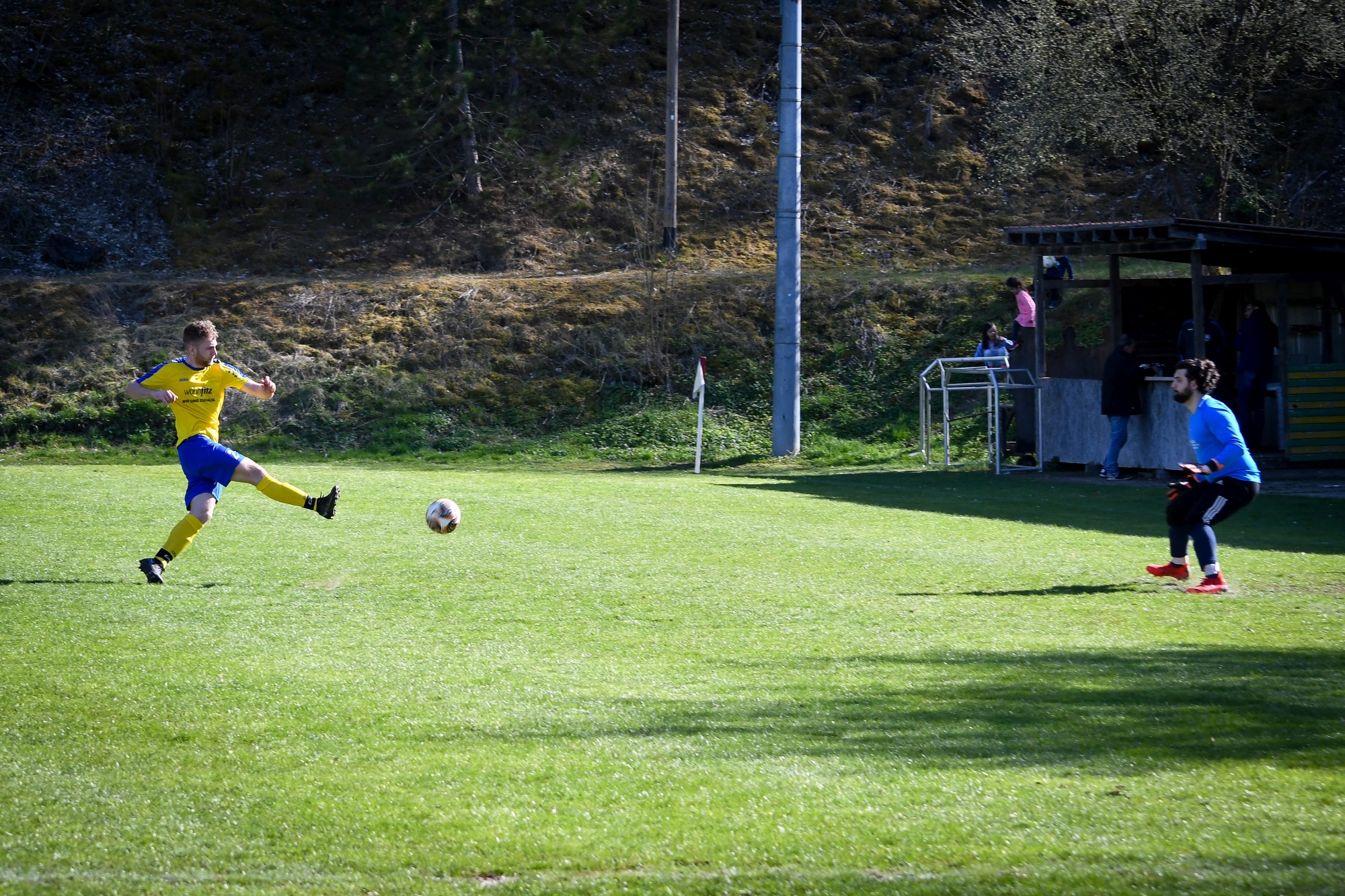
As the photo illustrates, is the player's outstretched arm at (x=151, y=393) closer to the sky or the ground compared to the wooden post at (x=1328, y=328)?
closer to the ground

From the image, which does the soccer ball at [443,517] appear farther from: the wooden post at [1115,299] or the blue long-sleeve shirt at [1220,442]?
the wooden post at [1115,299]

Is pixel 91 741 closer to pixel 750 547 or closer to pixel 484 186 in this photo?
pixel 750 547

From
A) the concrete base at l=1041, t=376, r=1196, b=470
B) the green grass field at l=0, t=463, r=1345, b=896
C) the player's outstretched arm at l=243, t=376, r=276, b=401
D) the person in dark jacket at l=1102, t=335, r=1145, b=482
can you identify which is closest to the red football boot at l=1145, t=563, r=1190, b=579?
the green grass field at l=0, t=463, r=1345, b=896

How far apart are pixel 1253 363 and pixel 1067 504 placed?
547cm

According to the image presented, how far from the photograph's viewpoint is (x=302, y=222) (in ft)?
126

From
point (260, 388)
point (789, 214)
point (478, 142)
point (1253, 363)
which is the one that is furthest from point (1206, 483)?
point (478, 142)

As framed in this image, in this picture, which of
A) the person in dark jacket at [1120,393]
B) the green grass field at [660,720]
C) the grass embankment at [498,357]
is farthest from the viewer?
the grass embankment at [498,357]

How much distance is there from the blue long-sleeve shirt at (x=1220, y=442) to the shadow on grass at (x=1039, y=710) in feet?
9.23

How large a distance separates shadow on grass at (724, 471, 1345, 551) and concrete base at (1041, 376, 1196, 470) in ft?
3.86

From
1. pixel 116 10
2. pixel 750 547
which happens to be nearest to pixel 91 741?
pixel 750 547

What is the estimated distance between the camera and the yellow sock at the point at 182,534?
1023cm

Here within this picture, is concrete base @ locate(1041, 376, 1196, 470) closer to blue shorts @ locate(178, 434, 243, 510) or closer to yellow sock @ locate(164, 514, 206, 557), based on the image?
blue shorts @ locate(178, 434, 243, 510)

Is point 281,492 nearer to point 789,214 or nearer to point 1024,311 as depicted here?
point 789,214

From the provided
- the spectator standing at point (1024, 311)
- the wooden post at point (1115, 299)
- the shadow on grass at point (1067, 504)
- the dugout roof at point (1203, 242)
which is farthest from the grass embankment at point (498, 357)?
the dugout roof at point (1203, 242)
